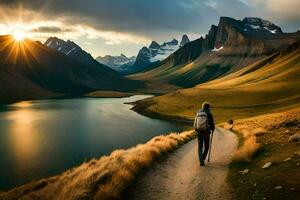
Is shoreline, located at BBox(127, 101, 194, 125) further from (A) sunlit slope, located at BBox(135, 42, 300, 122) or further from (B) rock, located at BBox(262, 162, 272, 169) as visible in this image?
(B) rock, located at BBox(262, 162, 272, 169)

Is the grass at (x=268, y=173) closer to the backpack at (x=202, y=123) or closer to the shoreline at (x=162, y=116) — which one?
the backpack at (x=202, y=123)

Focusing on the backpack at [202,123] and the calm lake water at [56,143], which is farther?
the calm lake water at [56,143]

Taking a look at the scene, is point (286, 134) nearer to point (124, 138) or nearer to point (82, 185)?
point (82, 185)

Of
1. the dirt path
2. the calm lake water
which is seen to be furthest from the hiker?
the calm lake water

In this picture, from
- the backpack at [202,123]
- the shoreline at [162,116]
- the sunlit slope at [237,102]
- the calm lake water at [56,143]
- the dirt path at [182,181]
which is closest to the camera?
the dirt path at [182,181]

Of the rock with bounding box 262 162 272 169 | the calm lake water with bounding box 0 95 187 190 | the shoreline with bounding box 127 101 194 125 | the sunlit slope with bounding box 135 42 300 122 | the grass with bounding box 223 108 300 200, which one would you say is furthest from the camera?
the sunlit slope with bounding box 135 42 300 122

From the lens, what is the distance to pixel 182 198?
50.6 feet

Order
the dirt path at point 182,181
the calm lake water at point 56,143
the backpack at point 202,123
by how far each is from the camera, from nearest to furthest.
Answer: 1. the dirt path at point 182,181
2. the backpack at point 202,123
3. the calm lake water at point 56,143

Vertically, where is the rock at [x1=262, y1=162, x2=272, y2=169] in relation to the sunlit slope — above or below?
above

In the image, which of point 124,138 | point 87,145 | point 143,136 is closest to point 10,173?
point 87,145

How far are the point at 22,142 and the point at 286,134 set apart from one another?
69110 millimetres

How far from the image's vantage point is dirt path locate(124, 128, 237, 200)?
15.8 meters

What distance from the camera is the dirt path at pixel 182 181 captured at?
15.8 metres

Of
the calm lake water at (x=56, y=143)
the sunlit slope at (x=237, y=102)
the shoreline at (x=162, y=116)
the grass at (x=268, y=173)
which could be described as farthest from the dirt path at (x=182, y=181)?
the shoreline at (x=162, y=116)
